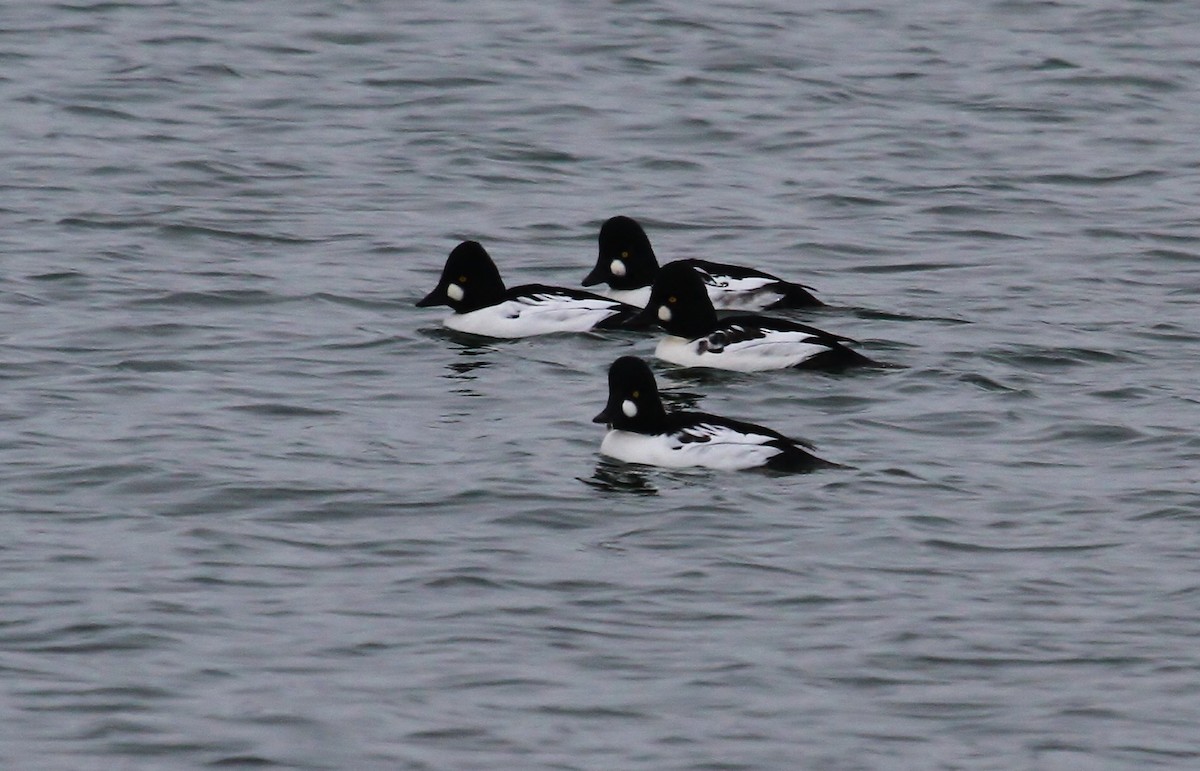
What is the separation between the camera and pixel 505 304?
48.0 feet

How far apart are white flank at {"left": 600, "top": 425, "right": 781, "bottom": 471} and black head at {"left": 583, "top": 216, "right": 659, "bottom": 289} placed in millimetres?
3870

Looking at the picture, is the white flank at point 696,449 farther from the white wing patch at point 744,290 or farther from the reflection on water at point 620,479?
the white wing patch at point 744,290

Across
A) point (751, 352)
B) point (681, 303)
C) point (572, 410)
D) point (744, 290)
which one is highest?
point (681, 303)

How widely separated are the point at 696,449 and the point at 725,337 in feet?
7.72

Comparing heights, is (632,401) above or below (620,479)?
above

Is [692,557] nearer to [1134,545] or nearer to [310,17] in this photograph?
[1134,545]

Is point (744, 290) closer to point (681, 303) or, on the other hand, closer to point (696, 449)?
point (681, 303)

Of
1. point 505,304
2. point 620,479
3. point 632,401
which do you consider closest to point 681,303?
point 505,304

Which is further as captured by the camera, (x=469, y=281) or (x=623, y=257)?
(x=623, y=257)

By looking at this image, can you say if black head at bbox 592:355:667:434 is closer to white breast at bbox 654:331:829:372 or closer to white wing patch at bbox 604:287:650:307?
white breast at bbox 654:331:829:372

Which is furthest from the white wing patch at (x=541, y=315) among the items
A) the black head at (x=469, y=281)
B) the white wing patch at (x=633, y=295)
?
the white wing patch at (x=633, y=295)

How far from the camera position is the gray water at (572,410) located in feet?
27.7

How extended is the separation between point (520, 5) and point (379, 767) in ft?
62.3

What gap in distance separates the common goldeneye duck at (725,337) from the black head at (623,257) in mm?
1416
